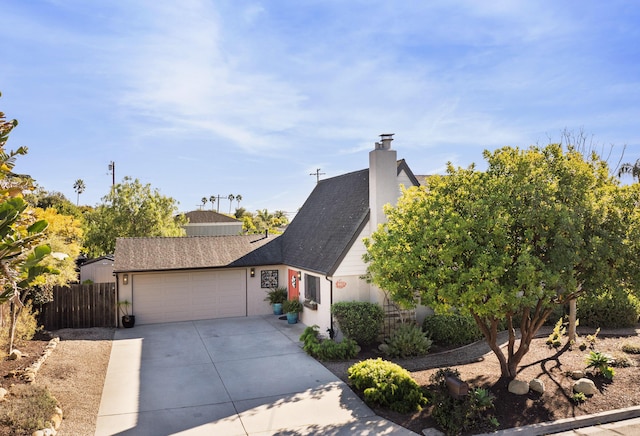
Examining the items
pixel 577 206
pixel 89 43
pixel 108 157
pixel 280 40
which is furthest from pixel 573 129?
pixel 108 157

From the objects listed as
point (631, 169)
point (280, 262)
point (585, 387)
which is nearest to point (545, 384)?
point (585, 387)

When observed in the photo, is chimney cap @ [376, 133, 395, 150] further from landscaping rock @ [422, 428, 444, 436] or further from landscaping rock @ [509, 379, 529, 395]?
landscaping rock @ [422, 428, 444, 436]

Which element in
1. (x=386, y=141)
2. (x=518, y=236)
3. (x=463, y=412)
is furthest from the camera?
(x=386, y=141)

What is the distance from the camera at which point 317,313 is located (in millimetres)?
16359

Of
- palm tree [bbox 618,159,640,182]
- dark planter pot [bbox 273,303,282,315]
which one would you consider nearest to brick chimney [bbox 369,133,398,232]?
dark planter pot [bbox 273,303,282,315]

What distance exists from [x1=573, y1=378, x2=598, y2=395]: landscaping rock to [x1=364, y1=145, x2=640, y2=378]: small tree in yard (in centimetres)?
135

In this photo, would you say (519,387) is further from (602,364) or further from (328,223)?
(328,223)

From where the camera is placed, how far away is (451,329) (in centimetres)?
1473

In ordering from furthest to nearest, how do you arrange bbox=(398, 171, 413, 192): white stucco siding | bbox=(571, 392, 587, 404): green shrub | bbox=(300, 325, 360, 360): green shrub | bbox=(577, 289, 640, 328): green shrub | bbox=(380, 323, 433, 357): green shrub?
bbox=(577, 289, 640, 328): green shrub
bbox=(398, 171, 413, 192): white stucco siding
bbox=(380, 323, 433, 357): green shrub
bbox=(300, 325, 360, 360): green shrub
bbox=(571, 392, 587, 404): green shrub

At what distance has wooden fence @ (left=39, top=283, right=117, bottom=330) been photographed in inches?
676

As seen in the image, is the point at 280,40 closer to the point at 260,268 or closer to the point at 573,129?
the point at 260,268

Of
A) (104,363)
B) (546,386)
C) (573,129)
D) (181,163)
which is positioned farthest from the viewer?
(181,163)

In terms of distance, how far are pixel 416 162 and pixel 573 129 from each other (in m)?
13.3

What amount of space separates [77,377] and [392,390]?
8080mm
